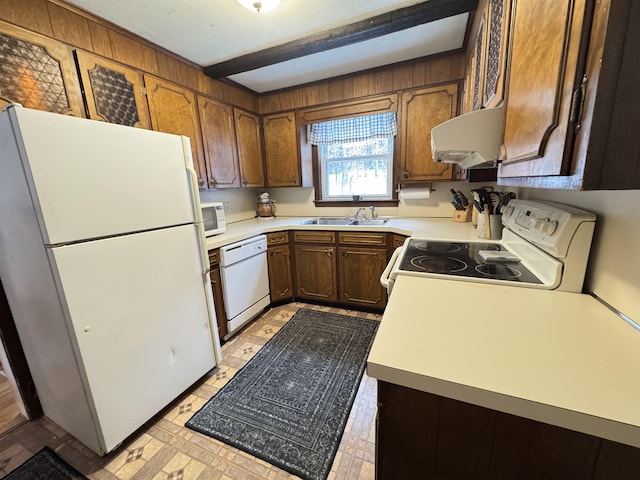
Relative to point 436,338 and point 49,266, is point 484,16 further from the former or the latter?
point 49,266

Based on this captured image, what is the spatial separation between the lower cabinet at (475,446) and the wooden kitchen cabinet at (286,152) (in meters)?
2.62

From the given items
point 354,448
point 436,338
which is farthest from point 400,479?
point 354,448

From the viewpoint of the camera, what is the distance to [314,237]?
261 centimetres

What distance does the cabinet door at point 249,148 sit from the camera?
2.76 meters

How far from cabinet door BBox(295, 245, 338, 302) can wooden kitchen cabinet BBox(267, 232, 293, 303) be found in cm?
11

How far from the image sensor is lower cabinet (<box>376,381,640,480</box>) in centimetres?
48

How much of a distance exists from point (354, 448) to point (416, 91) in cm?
272

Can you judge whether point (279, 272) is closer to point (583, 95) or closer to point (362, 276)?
point (362, 276)

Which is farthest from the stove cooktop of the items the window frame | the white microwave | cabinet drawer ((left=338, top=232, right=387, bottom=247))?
the white microwave

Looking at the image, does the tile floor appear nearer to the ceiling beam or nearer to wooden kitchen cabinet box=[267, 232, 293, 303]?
wooden kitchen cabinet box=[267, 232, 293, 303]

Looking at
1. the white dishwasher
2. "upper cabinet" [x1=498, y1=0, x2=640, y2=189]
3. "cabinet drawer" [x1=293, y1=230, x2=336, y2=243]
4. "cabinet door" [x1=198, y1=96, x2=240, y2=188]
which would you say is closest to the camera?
"upper cabinet" [x1=498, y1=0, x2=640, y2=189]

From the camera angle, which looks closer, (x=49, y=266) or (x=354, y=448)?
(x=49, y=266)

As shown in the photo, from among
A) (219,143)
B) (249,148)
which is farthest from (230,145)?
(249,148)

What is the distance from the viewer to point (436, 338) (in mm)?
653
